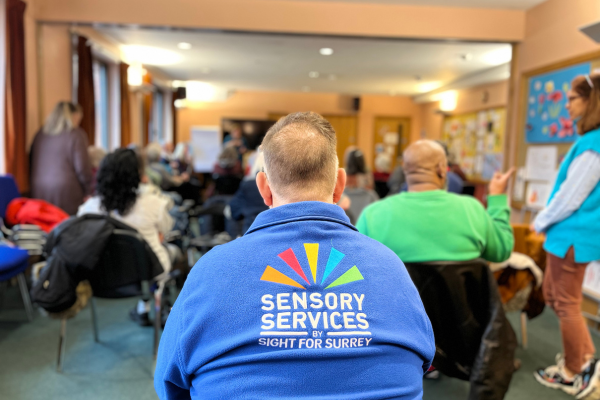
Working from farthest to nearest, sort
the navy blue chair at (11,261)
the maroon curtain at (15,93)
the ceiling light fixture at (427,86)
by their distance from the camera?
the ceiling light fixture at (427,86)
the maroon curtain at (15,93)
the navy blue chair at (11,261)

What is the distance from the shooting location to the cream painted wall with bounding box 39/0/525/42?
457 cm

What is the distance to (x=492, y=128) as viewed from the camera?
833cm

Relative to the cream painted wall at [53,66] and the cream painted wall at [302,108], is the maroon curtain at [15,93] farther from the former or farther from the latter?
the cream painted wall at [302,108]

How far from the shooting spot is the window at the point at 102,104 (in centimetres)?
665

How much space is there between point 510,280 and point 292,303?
7.42ft

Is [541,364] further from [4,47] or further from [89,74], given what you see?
[89,74]

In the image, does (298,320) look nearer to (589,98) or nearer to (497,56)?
(589,98)

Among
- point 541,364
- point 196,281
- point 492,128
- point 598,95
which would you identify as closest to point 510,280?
point 541,364

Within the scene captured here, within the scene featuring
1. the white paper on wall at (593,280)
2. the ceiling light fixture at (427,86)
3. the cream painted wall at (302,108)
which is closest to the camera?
the white paper on wall at (593,280)

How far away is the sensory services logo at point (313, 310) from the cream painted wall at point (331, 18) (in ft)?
14.0

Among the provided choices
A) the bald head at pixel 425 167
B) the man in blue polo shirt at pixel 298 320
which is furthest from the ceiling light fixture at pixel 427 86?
the man in blue polo shirt at pixel 298 320

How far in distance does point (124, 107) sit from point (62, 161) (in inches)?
114

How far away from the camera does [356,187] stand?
145 inches

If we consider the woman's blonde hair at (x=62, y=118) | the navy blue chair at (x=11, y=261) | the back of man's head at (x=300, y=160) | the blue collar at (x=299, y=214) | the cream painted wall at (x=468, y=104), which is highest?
the cream painted wall at (x=468, y=104)
